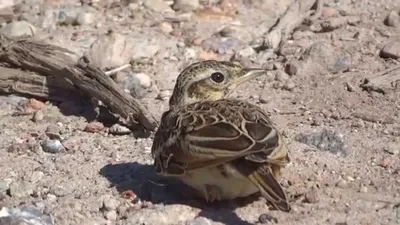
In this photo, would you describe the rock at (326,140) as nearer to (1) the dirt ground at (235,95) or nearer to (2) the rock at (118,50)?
(1) the dirt ground at (235,95)

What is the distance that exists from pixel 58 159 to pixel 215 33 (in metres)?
3.05

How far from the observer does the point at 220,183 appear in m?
6.74

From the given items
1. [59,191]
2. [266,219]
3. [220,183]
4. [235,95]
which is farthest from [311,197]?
[235,95]

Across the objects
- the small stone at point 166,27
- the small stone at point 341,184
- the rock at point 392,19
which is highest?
the small stone at point 341,184

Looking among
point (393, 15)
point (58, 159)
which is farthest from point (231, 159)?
point (393, 15)

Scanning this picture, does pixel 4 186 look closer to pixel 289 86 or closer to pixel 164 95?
pixel 164 95

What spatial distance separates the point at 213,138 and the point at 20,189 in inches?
65.8

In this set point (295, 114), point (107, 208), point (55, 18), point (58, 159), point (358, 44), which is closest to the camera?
point (107, 208)

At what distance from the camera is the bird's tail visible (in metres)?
6.27

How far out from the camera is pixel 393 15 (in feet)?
34.5

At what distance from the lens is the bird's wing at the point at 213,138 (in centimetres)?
637

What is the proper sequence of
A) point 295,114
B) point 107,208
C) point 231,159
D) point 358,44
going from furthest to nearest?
point 358,44 → point 295,114 → point 107,208 → point 231,159

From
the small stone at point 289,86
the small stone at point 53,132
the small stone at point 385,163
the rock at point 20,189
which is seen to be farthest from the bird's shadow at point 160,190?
the small stone at point 289,86

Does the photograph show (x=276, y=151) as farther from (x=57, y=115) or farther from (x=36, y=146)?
(x=57, y=115)
